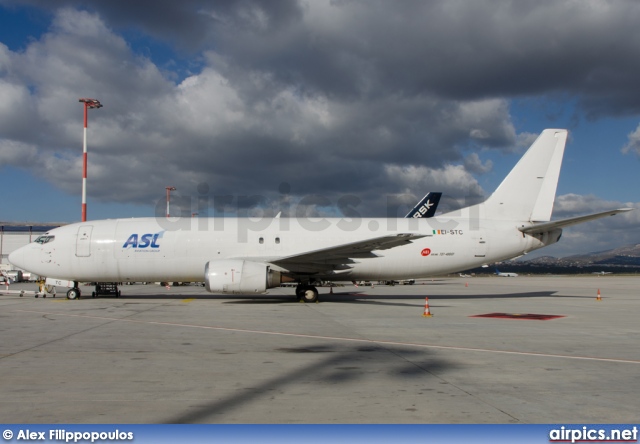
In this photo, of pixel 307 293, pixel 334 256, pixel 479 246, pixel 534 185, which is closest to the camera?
→ pixel 334 256

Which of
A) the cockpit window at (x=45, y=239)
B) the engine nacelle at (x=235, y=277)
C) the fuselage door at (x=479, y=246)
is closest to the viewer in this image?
the engine nacelle at (x=235, y=277)

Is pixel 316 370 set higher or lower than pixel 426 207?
lower

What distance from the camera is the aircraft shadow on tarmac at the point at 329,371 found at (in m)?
6.25

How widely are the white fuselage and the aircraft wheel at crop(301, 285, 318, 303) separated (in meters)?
0.72

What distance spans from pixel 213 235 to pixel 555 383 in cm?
1848

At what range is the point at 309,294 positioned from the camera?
78.6ft

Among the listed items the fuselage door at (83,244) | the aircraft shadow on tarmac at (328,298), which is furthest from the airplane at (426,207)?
the fuselage door at (83,244)

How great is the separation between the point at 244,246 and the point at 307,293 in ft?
11.8

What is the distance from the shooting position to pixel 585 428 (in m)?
5.75

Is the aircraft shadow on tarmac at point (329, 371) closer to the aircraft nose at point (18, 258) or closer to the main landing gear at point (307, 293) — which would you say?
the main landing gear at point (307, 293)

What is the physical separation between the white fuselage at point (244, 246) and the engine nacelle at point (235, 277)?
2.16 metres

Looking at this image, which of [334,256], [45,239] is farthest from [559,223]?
[45,239]

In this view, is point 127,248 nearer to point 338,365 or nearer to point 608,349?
point 338,365

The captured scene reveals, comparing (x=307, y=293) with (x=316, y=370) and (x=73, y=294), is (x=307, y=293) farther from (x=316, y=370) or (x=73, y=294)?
(x=316, y=370)
